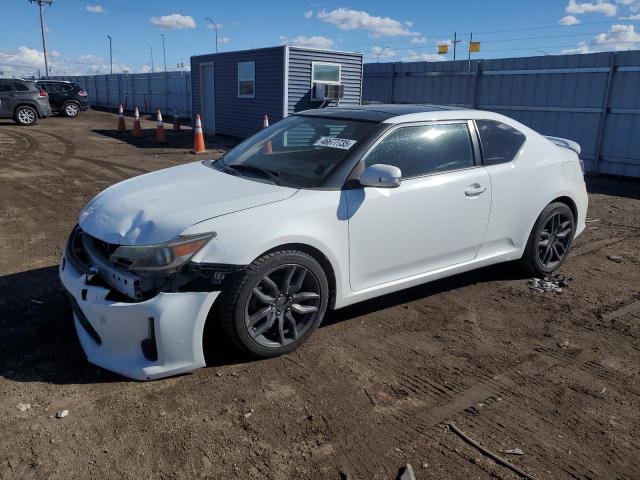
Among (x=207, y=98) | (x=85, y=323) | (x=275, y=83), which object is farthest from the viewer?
(x=207, y=98)

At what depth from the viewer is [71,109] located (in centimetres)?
2433

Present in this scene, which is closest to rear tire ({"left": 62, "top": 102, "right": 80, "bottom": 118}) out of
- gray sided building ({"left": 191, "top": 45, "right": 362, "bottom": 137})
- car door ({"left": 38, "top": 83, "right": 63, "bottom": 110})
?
car door ({"left": 38, "top": 83, "right": 63, "bottom": 110})

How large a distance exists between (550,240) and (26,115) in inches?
800

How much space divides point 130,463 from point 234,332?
0.94 meters

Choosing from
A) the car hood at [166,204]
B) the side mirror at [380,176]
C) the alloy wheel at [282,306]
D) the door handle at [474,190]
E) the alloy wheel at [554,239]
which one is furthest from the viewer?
the alloy wheel at [554,239]

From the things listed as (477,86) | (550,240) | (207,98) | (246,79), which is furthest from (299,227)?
(207,98)

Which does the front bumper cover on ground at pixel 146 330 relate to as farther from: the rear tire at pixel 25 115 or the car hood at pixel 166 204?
the rear tire at pixel 25 115

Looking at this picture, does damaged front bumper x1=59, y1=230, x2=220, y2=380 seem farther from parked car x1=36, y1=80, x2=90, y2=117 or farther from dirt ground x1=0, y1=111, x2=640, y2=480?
parked car x1=36, y1=80, x2=90, y2=117

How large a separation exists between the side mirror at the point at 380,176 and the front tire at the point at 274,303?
25.1 inches

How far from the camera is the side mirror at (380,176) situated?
3492 millimetres

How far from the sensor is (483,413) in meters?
2.96

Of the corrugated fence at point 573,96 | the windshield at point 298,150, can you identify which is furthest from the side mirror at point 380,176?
the corrugated fence at point 573,96

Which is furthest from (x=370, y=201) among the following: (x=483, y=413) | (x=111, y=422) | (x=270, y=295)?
(x=111, y=422)

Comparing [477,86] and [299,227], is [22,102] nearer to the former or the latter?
[477,86]
